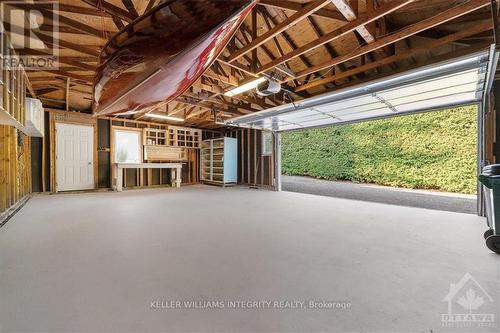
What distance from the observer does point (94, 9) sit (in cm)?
287

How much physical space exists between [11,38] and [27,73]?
1.72 metres

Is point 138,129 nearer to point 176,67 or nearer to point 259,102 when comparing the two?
point 259,102

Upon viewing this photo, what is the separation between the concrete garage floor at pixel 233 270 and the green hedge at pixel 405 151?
4.27 metres

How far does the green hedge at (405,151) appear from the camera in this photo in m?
6.63

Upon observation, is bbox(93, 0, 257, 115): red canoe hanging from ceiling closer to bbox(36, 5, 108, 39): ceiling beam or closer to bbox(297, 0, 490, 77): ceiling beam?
bbox(36, 5, 108, 39): ceiling beam

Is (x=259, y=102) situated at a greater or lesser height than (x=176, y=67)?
greater

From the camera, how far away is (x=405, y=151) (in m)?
7.88

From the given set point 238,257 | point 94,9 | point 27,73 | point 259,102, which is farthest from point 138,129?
point 238,257

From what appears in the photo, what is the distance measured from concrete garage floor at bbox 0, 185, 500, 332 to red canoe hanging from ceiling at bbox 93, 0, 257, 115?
184cm

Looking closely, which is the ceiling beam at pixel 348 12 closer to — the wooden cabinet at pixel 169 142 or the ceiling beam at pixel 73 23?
the ceiling beam at pixel 73 23

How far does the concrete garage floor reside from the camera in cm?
135

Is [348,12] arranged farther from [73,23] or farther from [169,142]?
[169,142]

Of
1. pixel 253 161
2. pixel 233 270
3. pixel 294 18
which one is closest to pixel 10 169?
pixel 233 270

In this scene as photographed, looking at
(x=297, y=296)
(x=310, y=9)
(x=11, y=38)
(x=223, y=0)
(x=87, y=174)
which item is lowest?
(x=297, y=296)
